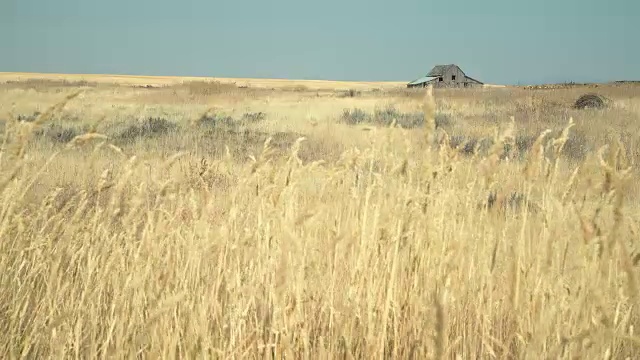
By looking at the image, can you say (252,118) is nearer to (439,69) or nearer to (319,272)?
(319,272)

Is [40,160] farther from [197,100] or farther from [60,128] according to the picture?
[197,100]

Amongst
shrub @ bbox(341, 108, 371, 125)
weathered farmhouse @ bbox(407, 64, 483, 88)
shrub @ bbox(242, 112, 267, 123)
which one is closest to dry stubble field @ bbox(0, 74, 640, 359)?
shrub @ bbox(242, 112, 267, 123)

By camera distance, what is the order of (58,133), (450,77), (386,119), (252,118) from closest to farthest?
(58,133)
(252,118)
(386,119)
(450,77)

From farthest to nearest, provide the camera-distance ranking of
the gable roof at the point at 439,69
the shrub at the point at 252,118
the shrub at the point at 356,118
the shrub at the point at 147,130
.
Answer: the gable roof at the point at 439,69
the shrub at the point at 356,118
the shrub at the point at 252,118
the shrub at the point at 147,130

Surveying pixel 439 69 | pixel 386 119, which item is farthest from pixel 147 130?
pixel 439 69

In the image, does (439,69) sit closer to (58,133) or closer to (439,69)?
(439,69)

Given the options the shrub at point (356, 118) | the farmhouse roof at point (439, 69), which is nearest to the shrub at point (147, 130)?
the shrub at point (356, 118)

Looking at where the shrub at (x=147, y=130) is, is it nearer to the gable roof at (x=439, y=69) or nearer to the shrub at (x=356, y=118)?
the shrub at (x=356, y=118)

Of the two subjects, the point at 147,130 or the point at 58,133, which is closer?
the point at 58,133

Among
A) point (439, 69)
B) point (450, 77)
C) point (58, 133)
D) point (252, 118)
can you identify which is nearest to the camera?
point (58, 133)

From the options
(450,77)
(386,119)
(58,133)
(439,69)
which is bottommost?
(58,133)

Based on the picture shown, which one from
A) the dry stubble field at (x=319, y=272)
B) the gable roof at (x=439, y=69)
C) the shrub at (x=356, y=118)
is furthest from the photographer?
the gable roof at (x=439, y=69)

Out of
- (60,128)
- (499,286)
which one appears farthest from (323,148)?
(499,286)

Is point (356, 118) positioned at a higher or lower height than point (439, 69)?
lower
